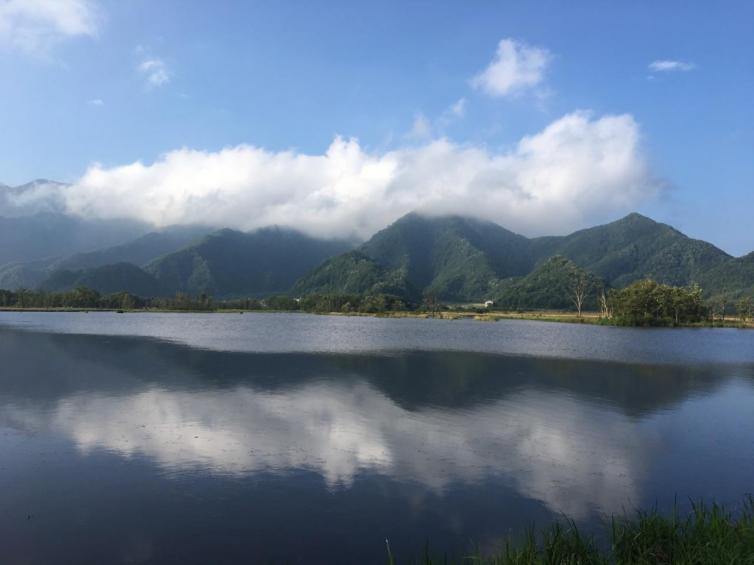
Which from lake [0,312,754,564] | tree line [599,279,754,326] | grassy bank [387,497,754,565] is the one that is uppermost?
tree line [599,279,754,326]

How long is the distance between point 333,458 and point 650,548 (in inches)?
429

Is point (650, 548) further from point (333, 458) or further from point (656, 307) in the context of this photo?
point (656, 307)

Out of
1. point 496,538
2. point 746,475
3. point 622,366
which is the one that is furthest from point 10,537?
point 622,366

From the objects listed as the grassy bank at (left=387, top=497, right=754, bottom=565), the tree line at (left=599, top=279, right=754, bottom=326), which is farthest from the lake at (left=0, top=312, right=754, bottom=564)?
the tree line at (left=599, top=279, right=754, bottom=326)

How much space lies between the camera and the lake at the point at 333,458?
1249 cm

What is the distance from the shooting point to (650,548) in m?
9.99

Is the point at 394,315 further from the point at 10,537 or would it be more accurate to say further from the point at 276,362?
the point at 10,537

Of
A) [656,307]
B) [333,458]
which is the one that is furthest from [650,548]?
[656,307]

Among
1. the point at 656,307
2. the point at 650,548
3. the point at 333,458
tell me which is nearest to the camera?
the point at 650,548

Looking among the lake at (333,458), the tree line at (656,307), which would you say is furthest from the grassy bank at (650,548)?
the tree line at (656,307)

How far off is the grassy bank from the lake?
2.47 metres

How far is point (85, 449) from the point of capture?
1878cm

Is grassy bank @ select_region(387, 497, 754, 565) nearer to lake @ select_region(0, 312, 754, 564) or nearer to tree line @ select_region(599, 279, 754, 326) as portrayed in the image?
lake @ select_region(0, 312, 754, 564)

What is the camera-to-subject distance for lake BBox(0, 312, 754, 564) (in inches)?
492
